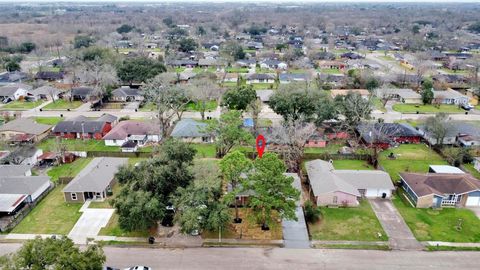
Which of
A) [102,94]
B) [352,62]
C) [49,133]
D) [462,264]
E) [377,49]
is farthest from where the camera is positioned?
[377,49]

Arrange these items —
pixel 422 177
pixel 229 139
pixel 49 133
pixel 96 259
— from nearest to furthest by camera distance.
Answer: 1. pixel 96 259
2. pixel 422 177
3. pixel 229 139
4. pixel 49 133

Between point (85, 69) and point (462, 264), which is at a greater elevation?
point (85, 69)

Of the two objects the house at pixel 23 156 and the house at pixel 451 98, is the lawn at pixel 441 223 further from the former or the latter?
the house at pixel 451 98

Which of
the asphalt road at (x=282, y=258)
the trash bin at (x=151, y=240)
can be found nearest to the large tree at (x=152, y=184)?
the trash bin at (x=151, y=240)

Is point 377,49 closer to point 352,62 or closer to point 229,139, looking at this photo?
point 352,62

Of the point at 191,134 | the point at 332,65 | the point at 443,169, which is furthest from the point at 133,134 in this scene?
the point at 332,65

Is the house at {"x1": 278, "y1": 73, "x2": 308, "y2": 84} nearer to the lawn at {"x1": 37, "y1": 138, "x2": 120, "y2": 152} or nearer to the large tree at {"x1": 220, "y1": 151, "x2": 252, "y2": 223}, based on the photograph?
the lawn at {"x1": 37, "y1": 138, "x2": 120, "y2": 152}

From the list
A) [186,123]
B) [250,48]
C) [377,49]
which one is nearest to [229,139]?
[186,123]
